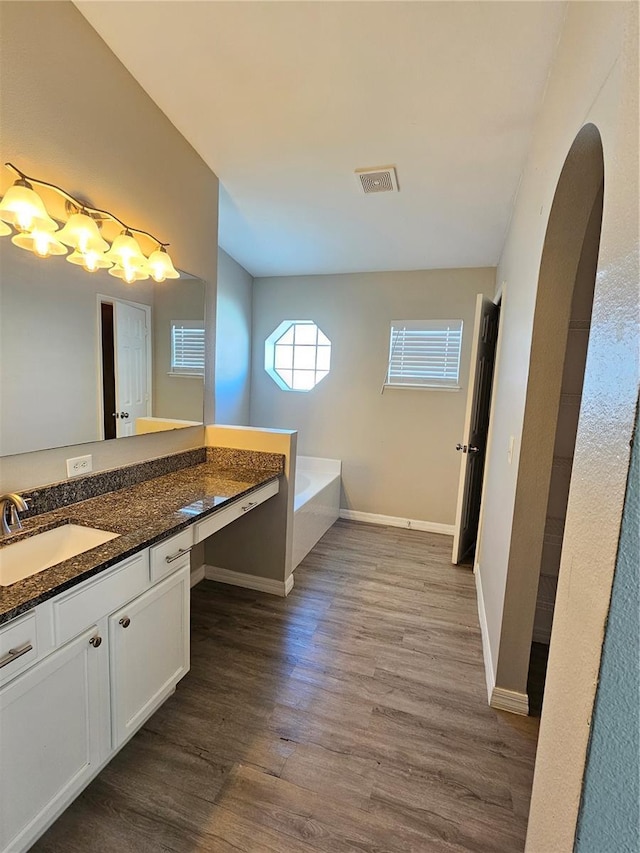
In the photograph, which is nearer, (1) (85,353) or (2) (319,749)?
(2) (319,749)

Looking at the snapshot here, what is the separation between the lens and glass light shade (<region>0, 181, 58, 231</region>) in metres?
1.31

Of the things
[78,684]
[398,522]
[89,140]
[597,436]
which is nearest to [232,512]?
[78,684]

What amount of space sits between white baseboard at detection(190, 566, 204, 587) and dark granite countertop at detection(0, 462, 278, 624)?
2.53 ft

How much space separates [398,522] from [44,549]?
3.04 metres

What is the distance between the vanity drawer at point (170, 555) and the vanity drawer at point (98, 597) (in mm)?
31

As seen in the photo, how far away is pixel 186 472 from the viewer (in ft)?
7.56

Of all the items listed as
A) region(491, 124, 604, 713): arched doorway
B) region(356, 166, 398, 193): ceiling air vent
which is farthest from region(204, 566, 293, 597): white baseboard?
region(356, 166, 398, 193): ceiling air vent

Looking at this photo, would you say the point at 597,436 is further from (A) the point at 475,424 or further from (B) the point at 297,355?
(B) the point at 297,355

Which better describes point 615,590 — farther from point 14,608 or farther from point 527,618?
point 527,618

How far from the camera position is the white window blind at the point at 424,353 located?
3.53 m

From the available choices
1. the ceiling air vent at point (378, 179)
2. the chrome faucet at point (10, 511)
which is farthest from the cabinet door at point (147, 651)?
the ceiling air vent at point (378, 179)

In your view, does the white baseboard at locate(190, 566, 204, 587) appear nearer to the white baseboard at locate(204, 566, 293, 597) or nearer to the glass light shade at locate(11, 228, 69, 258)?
the white baseboard at locate(204, 566, 293, 597)

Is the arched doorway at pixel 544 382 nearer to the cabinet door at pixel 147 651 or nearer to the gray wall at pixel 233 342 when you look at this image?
the cabinet door at pixel 147 651

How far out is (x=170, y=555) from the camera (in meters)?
1.52
